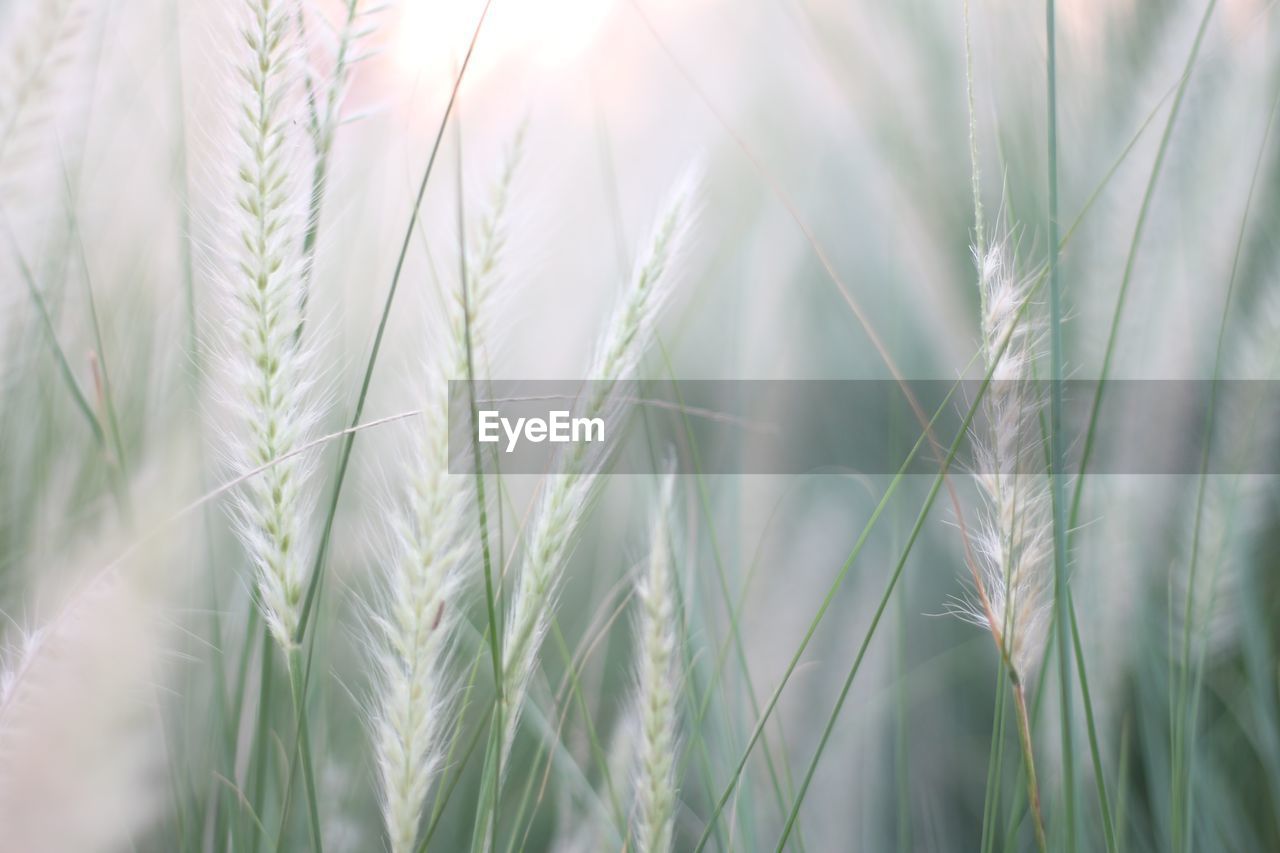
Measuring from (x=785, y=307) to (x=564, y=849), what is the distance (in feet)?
1.51

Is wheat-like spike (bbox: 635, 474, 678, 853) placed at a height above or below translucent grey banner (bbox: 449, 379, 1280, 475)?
below

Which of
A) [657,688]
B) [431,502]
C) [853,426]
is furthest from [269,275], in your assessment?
[853,426]

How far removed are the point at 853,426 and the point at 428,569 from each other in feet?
1.46

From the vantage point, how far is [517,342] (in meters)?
0.53

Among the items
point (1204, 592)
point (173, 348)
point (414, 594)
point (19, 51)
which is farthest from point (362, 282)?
point (1204, 592)

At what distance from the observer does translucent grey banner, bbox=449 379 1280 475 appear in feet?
0.95

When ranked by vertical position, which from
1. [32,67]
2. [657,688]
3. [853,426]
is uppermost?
[32,67]

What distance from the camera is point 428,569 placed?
0.85ft

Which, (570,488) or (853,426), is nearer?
(570,488)

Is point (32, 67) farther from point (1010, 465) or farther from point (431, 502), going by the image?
point (1010, 465)

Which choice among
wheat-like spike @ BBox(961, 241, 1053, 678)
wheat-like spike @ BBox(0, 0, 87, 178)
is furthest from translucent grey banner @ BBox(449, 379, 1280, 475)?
wheat-like spike @ BBox(0, 0, 87, 178)

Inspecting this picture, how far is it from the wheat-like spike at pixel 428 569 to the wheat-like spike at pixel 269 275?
1.7 inches

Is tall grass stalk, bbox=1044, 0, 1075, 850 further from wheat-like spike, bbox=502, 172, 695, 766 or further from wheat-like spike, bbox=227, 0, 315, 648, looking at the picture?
wheat-like spike, bbox=227, 0, 315, 648

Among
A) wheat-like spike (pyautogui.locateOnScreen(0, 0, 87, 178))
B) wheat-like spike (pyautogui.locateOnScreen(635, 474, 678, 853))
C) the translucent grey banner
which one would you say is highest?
wheat-like spike (pyautogui.locateOnScreen(0, 0, 87, 178))
